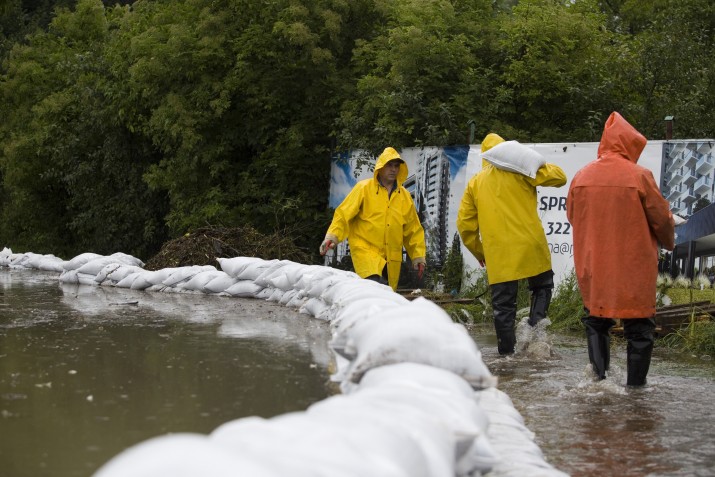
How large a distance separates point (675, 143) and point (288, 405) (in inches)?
256

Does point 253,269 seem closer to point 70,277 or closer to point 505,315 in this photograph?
point 70,277

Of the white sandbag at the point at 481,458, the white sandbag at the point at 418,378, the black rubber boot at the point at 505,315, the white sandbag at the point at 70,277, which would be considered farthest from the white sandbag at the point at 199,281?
the white sandbag at the point at 481,458

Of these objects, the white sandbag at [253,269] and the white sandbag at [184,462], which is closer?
the white sandbag at [184,462]

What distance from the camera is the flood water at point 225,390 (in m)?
3.92

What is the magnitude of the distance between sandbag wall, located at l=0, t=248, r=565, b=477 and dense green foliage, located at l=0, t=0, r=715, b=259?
25.4 feet

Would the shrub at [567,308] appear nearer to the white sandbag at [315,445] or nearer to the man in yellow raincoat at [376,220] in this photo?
the man in yellow raincoat at [376,220]

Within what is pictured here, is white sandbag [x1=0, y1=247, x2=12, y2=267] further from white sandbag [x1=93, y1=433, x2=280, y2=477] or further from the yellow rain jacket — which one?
white sandbag [x1=93, y1=433, x2=280, y2=477]

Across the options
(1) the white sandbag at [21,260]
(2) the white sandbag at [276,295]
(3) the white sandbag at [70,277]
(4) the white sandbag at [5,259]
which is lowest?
(4) the white sandbag at [5,259]

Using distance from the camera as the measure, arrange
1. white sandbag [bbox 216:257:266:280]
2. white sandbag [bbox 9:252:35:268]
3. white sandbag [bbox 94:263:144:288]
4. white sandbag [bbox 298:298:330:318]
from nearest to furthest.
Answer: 1. white sandbag [bbox 298:298:330:318]
2. white sandbag [bbox 216:257:266:280]
3. white sandbag [bbox 94:263:144:288]
4. white sandbag [bbox 9:252:35:268]

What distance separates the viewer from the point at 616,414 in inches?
201

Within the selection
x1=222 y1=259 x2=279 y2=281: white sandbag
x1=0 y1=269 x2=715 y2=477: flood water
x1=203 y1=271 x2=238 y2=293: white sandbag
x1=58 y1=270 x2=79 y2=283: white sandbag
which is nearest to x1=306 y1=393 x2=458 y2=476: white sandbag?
x1=0 y1=269 x2=715 y2=477: flood water

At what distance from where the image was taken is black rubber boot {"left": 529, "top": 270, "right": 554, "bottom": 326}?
289 inches

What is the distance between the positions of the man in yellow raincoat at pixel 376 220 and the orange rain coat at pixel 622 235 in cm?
240

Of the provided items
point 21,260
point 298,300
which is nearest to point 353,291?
point 298,300
